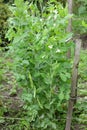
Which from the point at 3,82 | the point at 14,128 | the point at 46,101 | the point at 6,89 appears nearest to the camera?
the point at 46,101

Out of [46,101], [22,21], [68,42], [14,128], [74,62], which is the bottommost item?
[14,128]

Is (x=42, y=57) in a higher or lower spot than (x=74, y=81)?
higher

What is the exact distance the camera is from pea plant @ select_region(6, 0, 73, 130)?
2.90 meters

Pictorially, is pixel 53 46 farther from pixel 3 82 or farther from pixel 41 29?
pixel 3 82

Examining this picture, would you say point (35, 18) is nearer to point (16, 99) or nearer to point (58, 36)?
point (58, 36)

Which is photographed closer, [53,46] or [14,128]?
[53,46]

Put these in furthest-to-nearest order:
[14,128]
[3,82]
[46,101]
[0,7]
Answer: [0,7], [3,82], [14,128], [46,101]

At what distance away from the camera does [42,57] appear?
2895 millimetres

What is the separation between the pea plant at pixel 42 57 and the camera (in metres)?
2.90

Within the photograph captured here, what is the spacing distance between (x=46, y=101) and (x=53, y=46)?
57 centimetres

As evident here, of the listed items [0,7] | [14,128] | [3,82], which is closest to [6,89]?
[3,82]

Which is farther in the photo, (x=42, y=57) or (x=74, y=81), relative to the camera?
(x=74, y=81)

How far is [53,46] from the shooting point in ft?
9.52

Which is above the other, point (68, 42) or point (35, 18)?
point (35, 18)
